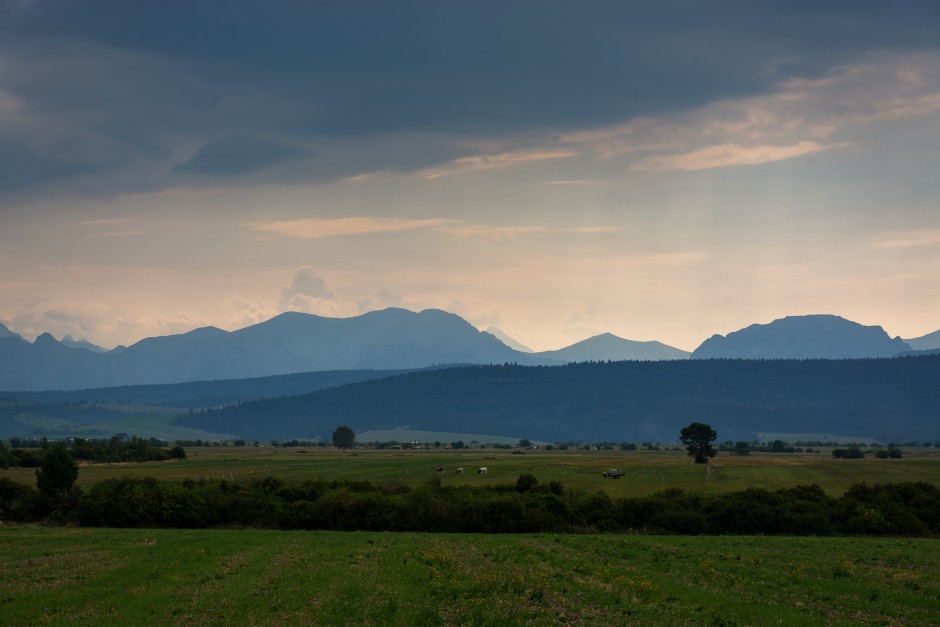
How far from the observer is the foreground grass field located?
30.6 m

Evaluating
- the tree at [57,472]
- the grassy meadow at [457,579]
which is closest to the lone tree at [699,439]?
the tree at [57,472]

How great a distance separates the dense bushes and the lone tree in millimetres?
88332

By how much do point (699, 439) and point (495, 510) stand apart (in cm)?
10702

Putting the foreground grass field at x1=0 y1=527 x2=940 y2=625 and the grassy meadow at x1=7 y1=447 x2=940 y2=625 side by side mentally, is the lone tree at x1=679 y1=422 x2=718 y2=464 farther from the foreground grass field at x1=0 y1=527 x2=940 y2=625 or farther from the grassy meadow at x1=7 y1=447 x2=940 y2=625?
the foreground grass field at x1=0 y1=527 x2=940 y2=625

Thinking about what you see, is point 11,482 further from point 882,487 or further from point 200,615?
point 882,487

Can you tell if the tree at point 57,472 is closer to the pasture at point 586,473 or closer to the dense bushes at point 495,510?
the dense bushes at point 495,510

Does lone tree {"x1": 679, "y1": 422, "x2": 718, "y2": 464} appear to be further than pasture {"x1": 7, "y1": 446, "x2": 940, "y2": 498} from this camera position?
Yes

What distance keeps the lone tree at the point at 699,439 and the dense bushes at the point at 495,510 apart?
88.3 metres

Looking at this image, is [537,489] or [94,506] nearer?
[94,506]

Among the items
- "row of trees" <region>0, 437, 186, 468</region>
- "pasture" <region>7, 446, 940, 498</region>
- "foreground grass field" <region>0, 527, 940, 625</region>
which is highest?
"row of trees" <region>0, 437, 186, 468</region>

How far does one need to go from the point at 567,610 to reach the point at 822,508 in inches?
1977

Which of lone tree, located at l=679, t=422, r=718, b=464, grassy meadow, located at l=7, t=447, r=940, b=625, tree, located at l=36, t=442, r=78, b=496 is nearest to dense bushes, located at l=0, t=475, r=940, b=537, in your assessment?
tree, located at l=36, t=442, r=78, b=496

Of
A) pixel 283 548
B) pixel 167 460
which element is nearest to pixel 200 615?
pixel 283 548

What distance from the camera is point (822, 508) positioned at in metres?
73.8
